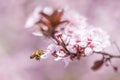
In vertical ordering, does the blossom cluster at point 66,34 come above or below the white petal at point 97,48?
above

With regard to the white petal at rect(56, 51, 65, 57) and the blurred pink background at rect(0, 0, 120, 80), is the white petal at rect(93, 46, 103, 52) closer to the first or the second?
the white petal at rect(56, 51, 65, 57)

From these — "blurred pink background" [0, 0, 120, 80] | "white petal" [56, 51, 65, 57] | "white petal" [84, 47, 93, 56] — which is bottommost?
"white petal" [84, 47, 93, 56]

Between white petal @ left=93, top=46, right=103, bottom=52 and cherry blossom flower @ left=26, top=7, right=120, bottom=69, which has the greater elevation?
cherry blossom flower @ left=26, top=7, right=120, bottom=69

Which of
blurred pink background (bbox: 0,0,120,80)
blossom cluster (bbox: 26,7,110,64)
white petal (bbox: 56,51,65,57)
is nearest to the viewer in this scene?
blossom cluster (bbox: 26,7,110,64)

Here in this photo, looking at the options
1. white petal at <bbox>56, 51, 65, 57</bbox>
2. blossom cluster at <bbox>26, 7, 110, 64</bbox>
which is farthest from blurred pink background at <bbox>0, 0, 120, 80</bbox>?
white petal at <bbox>56, 51, 65, 57</bbox>

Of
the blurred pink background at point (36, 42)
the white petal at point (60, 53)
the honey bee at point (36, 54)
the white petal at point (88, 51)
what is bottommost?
the white petal at point (88, 51)

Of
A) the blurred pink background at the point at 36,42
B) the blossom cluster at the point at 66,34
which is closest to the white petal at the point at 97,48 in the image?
the blossom cluster at the point at 66,34

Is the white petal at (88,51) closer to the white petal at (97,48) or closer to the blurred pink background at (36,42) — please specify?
the white petal at (97,48)

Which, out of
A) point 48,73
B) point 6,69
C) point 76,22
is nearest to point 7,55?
point 6,69

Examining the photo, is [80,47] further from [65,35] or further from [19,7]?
[19,7]
